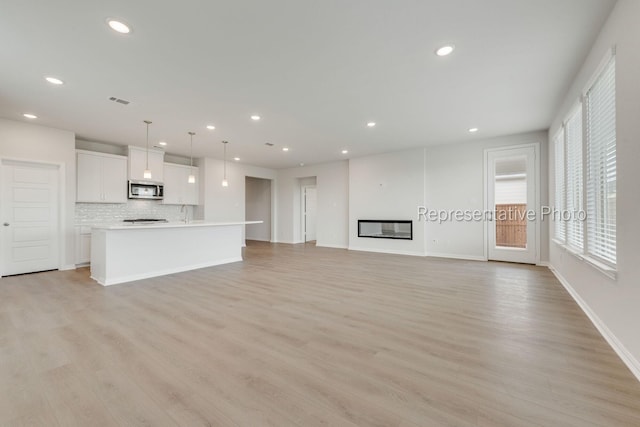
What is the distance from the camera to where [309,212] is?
11.0 metres

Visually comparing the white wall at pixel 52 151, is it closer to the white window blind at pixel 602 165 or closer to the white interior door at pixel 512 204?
the white window blind at pixel 602 165

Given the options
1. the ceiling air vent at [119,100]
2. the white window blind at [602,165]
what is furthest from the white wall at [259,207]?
the white window blind at [602,165]

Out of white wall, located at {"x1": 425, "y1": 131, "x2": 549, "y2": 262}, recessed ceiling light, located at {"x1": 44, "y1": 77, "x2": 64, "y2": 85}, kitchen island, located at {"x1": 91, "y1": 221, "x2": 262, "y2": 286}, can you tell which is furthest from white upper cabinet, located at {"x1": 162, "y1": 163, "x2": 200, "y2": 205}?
white wall, located at {"x1": 425, "y1": 131, "x2": 549, "y2": 262}

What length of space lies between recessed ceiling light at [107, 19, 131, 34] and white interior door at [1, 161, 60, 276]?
4.56 meters

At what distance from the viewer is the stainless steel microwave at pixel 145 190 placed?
675cm

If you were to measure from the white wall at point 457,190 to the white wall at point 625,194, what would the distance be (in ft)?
12.8

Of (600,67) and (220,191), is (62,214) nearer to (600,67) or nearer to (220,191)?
(220,191)

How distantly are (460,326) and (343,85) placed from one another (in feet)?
10.4

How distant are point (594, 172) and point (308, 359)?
352 centimetres

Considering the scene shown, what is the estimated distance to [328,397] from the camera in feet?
5.53

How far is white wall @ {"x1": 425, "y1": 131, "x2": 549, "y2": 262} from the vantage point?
6.44 m

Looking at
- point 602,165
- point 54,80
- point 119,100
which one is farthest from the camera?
point 119,100

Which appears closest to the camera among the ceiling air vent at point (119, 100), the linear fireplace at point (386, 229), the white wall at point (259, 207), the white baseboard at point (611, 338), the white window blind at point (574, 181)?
the white baseboard at point (611, 338)

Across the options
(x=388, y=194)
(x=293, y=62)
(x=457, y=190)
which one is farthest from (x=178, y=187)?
(x=457, y=190)
